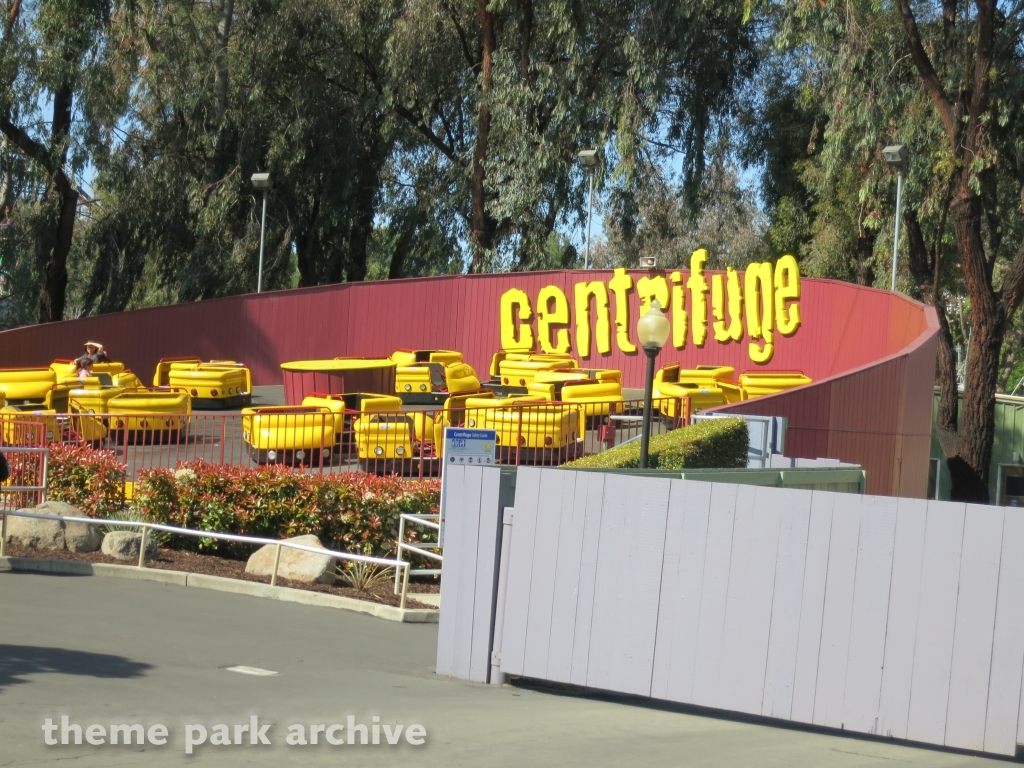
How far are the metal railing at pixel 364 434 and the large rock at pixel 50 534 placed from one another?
3.30m

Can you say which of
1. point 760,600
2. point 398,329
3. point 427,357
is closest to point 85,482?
point 760,600

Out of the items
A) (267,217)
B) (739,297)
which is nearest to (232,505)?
(739,297)

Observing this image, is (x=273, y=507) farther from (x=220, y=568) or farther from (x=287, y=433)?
(x=287, y=433)

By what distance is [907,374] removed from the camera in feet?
65.3

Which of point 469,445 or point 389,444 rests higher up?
point 469,445

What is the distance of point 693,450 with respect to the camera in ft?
49.8

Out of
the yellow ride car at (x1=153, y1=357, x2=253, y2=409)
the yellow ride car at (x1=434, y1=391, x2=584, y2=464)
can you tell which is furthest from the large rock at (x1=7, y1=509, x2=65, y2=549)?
the yellow ride car at (x1=153, y1=357, x2=253, y2=409)

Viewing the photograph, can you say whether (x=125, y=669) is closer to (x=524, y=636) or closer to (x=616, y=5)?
(x=524, y=636)

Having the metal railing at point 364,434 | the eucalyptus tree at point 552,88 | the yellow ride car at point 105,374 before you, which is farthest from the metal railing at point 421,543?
the eucalyptus tree at point 552,88

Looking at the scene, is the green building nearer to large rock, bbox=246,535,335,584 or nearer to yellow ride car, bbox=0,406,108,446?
yellow ride car, bbox=0,406,108,446

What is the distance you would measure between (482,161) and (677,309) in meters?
10.8

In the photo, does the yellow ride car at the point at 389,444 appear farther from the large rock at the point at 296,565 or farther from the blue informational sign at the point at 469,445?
the large rock at the point at 296,565

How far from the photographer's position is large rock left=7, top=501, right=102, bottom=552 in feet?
43.8

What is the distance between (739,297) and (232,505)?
1722 cm
